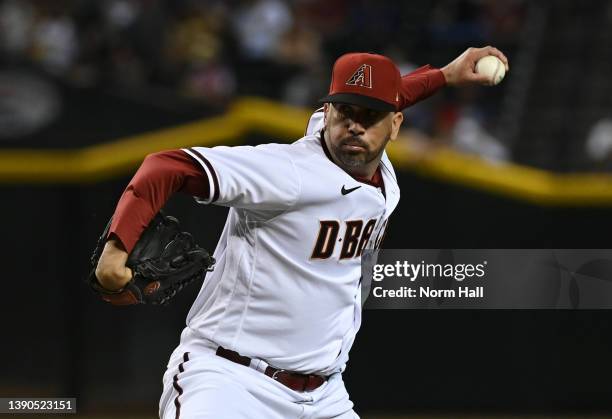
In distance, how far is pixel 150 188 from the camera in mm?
2852

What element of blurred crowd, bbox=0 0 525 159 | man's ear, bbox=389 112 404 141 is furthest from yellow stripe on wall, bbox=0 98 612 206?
man's ear, bbox=389 112 404 141

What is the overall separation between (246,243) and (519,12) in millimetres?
6764

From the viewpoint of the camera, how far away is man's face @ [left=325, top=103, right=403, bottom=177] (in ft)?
11.0

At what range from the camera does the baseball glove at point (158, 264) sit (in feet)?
9.57

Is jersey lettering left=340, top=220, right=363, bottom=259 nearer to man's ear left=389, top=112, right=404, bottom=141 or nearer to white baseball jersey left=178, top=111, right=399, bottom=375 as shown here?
white baseball jersey left=178, top=111, right=399, bottom=375

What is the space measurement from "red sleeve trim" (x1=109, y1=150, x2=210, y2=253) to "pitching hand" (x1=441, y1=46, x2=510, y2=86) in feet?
4.62

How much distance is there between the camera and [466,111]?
25.0ft

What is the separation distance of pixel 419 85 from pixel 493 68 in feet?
1.09

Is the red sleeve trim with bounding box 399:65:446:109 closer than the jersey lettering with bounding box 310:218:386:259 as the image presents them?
No

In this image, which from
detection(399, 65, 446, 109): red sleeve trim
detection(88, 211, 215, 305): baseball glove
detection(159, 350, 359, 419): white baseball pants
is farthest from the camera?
detection(399, 65, 446, 109): red sleeve trim

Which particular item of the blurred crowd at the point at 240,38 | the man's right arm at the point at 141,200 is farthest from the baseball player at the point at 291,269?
the blurred crowd at the point at 240,38

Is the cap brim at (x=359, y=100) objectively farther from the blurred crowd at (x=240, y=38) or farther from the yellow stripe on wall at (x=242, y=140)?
the blurred crowd at (x=240, y=38)

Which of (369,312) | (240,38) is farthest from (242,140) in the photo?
(240,38)

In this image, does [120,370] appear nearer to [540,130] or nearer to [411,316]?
[411,316]
